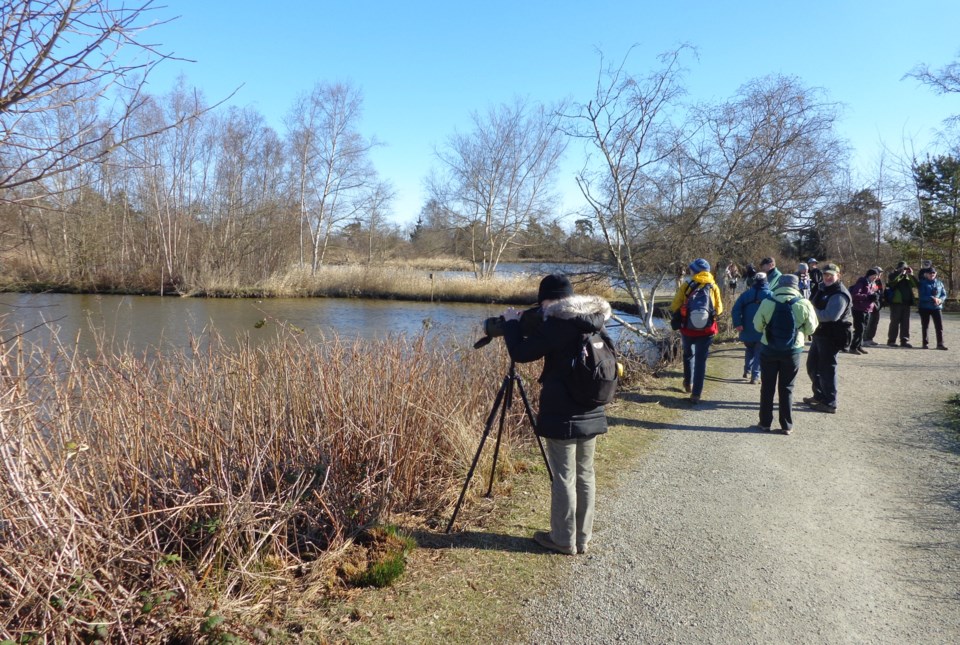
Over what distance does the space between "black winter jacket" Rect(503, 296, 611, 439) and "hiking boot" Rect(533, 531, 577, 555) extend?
0.80 m

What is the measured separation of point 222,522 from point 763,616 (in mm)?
3045

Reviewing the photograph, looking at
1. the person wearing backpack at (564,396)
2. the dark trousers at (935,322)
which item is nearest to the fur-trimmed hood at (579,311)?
the person wearing backpack at (564,396)

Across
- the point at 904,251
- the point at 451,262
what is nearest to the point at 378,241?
the point at 451,262

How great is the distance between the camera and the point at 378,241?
5147cm

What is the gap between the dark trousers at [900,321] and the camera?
42.8 ft

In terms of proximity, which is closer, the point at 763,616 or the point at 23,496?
the point at 23,496

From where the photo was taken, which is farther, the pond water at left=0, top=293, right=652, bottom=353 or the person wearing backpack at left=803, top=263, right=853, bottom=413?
the pond water at left=0, top=293, right=652, bottom=353

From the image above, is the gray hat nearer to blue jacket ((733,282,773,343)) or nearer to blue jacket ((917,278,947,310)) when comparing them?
blue jacket ((733,282,773,343))

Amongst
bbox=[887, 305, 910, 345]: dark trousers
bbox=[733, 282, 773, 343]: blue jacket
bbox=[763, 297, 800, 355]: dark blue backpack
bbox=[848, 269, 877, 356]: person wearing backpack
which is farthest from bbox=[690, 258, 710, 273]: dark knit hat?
bbox=[887, 305, 910, 345]: dark trousers

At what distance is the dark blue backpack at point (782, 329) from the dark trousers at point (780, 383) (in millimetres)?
121

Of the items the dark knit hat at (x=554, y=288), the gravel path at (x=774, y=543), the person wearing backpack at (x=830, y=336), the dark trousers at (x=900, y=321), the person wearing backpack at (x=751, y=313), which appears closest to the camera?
the gravel path at (x=774, y=543)

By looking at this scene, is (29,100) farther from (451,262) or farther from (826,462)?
(451,262)

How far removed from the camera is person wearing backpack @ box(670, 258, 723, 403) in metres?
7.86

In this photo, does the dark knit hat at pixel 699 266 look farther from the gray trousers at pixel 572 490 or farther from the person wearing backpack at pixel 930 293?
the person wearing backpack at pixel 930 293
